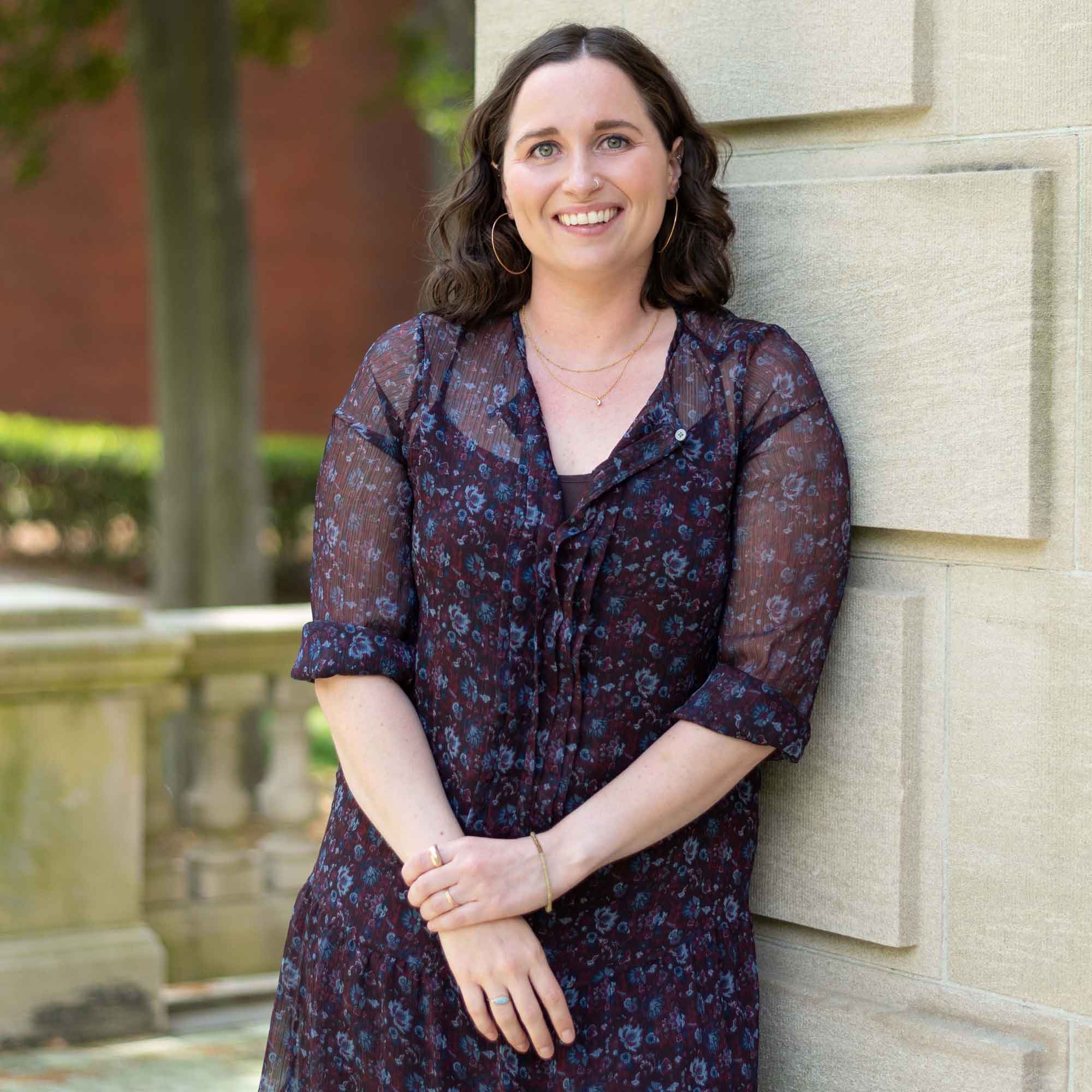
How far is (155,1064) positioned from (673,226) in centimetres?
299

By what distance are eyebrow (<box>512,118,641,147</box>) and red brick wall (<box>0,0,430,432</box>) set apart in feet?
48.0

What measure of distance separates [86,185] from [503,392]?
15719mm

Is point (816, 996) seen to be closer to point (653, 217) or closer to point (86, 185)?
point (653, 217)

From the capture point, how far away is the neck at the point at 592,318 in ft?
7.95

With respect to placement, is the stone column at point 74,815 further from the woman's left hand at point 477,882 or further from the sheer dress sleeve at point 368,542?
the woman's left hand at point 477,882

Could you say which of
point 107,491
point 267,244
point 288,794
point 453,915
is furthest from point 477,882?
point 267,244

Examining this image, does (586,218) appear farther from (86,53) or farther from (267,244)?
(267,244)

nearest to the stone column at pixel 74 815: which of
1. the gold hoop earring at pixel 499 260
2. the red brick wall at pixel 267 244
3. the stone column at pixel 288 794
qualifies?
the stone column at pixel 288 794

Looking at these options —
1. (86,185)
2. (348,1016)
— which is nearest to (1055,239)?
(348,1016)

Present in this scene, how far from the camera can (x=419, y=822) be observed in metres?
2.27

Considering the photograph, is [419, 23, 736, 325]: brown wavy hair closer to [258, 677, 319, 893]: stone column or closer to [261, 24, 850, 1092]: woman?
[261, 24, 850, 1092]: woman

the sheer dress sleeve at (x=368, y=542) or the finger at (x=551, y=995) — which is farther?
the sheer dress sleeve at (x=368, y=542)

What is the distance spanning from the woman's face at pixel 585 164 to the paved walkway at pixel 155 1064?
263cm

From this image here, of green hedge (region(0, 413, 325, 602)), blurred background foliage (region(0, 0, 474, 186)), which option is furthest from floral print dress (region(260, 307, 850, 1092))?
green hedge (region(0, 413, 325, 602))
